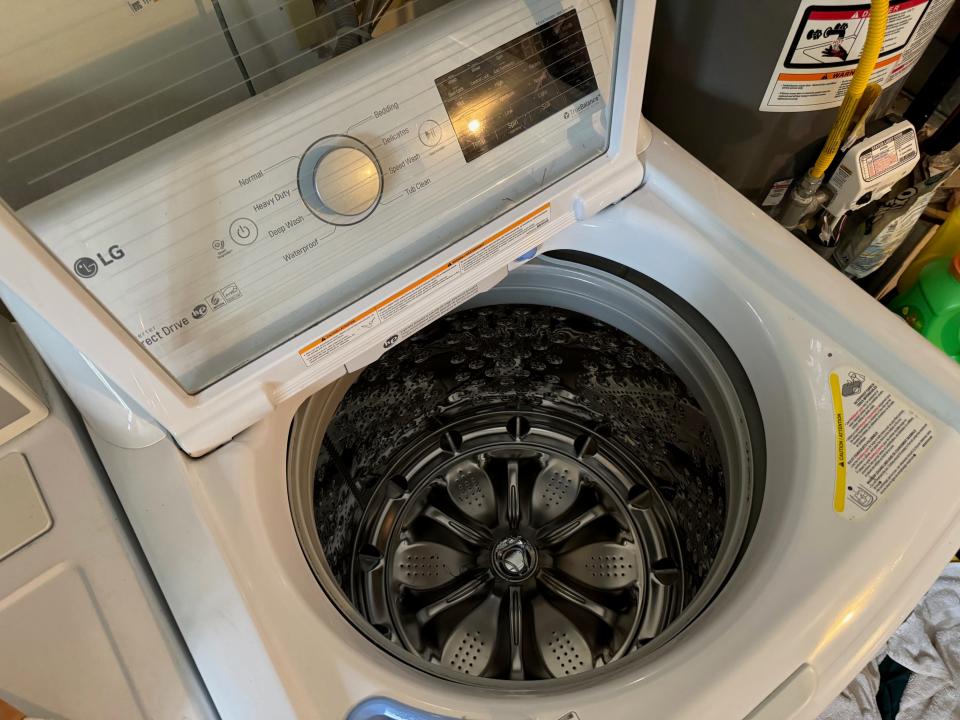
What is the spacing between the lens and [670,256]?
772 millimetres

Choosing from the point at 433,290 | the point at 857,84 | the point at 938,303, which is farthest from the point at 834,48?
the point at 938,303

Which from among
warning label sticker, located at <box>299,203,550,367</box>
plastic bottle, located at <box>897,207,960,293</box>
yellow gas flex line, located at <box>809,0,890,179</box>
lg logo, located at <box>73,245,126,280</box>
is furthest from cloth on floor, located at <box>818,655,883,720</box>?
lg logo, located at <box>73,245,126,280</box>

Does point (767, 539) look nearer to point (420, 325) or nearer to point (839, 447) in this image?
point (839, 447)

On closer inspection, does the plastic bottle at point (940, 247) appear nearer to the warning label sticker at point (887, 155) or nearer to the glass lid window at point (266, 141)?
the warning label sticker at point (887, 155)

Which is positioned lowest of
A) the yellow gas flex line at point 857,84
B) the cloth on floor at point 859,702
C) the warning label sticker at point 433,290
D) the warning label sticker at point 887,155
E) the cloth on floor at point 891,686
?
the cloth on floor at point 891,686

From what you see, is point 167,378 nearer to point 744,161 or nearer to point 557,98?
point 557,98

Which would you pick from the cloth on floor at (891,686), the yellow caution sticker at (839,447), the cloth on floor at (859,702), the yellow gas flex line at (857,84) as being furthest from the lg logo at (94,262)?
the cloth on floor at (891,686)

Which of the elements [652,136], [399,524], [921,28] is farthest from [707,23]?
[399,524]

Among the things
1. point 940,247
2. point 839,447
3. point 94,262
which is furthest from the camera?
point 940,247

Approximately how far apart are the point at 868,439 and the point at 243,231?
23.0 inches

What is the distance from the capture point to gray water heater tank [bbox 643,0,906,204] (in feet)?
2.47

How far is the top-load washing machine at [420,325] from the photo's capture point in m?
0.55

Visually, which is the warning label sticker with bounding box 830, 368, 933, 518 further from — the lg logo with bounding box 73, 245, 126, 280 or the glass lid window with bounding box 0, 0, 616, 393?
the lg logo with bounding box 73, 245, 126, 280

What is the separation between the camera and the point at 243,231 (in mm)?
569
